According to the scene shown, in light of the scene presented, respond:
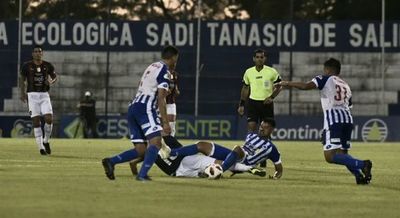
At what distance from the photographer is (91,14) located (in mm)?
54750

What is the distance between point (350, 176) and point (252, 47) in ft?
99.8

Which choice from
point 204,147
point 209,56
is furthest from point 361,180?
point 209,56

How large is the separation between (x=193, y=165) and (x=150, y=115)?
1469 millimetres

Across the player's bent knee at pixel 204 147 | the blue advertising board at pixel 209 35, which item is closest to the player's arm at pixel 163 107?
the player's bent knee at pixel 204 147

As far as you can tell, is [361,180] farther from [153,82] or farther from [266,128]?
[153,82]

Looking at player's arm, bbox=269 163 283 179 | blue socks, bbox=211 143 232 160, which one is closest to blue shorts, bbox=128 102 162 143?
blue socks, bbox=211 143 232 160

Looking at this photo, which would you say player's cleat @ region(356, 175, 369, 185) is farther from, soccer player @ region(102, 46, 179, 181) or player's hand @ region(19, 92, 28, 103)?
player's hand @ region(19, 92, 28, 103)

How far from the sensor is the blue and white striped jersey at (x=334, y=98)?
17672 mm

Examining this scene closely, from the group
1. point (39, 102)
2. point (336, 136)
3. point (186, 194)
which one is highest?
point (39, 102)

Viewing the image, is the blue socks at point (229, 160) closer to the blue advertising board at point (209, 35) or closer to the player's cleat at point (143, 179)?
the player's cleat at point (143, 179)

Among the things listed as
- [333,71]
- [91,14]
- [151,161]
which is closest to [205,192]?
A: [151,161]

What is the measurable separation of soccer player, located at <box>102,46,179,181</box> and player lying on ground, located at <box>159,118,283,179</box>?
728 mm

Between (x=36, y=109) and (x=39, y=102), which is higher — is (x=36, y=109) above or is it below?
below

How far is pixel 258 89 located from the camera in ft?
77.5
